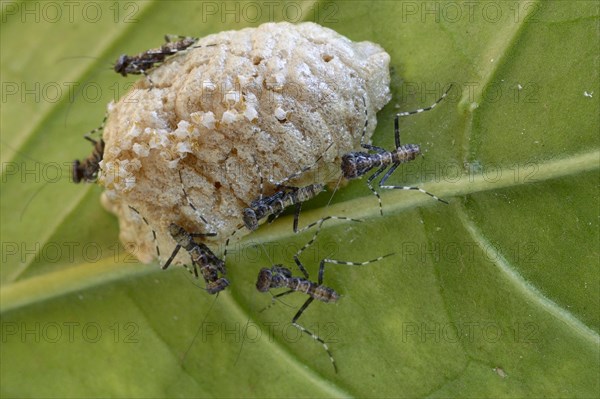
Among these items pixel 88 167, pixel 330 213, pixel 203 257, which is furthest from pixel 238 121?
pixel 88 167

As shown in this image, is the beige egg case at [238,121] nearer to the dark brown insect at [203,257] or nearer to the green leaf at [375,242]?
the dark brown insect at [203,257]

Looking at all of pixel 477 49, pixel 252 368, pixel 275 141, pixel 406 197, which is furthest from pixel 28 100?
pixel 477 49

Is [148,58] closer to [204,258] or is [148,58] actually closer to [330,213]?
[204,258]

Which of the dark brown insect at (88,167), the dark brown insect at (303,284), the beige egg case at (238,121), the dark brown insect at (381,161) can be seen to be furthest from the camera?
the dark brown insect at (88,167)

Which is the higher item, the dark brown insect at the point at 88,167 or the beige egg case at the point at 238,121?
the beige egg case at the point at 238,121

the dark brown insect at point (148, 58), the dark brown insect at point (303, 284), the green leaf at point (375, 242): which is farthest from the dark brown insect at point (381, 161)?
the dark brown insect at point (148, 58)

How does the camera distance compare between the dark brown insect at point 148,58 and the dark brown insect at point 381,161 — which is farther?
the dark brown insect at point 148,58

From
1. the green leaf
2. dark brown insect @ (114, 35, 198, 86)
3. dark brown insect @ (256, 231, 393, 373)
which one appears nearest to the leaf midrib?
the green leaf

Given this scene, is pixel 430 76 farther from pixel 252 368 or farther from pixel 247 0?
pixel 252 368

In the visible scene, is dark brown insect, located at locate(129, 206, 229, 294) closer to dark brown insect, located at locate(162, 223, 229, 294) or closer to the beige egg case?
dark brown insect, located at locate(162, 223, 229, 294)
